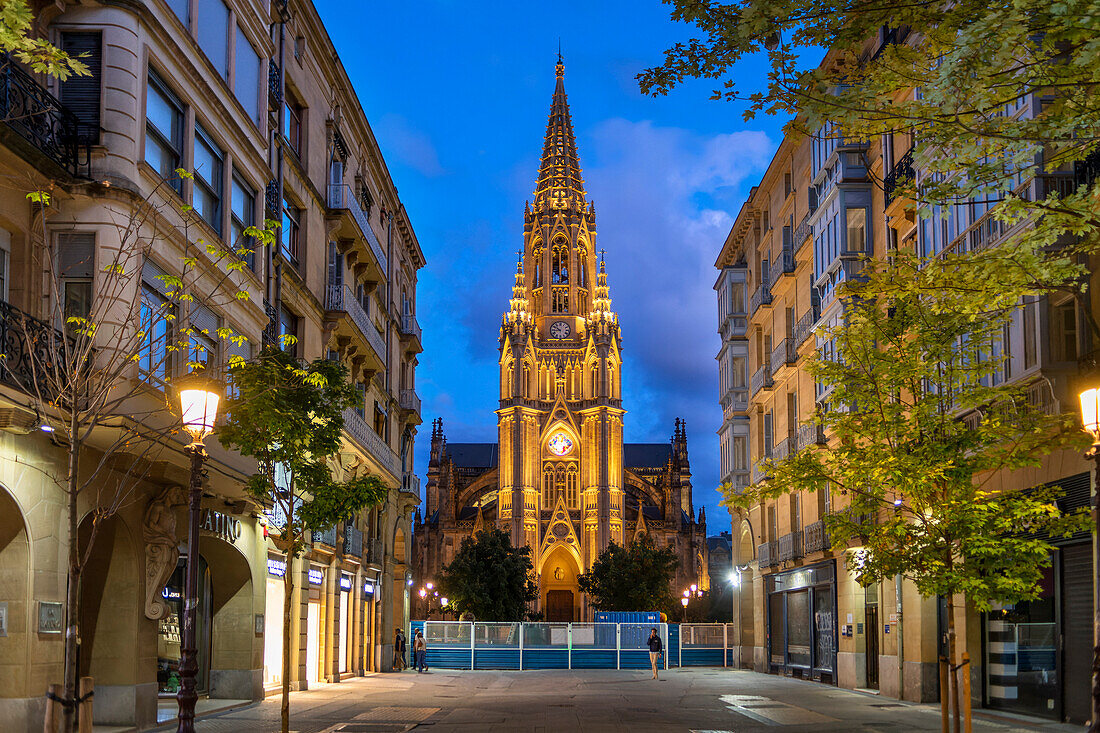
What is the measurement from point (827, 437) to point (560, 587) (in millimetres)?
78902

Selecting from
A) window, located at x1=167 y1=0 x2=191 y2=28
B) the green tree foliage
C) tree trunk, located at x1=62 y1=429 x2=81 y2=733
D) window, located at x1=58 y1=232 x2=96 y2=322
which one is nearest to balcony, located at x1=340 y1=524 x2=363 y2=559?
window, located at x1=167 y1=0 x2=191 y2=28

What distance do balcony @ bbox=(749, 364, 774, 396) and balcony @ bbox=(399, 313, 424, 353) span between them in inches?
599

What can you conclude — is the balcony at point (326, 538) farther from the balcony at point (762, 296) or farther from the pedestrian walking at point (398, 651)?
the balcony at point (762, 296)

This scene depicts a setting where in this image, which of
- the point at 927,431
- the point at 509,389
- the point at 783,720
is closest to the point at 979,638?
the point at 783,720

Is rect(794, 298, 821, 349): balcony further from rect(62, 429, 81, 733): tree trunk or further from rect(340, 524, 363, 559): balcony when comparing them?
rect(62, 429, 81, 733): tree trunk

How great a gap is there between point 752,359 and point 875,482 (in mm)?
34908

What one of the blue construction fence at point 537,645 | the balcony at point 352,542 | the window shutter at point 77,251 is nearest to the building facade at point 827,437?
the blue construction fence at point 537,645

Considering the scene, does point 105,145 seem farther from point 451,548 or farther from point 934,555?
point 451,548

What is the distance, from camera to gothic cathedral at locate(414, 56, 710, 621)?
109 meters

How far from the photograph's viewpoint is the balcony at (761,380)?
149 feet

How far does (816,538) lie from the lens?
124 ft

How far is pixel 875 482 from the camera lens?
1698cm

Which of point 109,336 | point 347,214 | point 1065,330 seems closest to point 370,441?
point 347,214

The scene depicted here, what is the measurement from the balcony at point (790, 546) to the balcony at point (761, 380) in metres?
6.19
